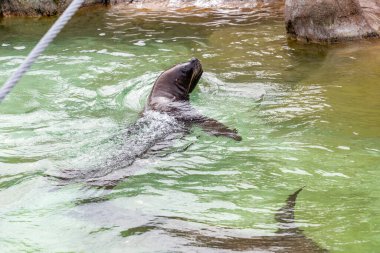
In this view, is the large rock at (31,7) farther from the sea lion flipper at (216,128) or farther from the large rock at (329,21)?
the sea lion flipper at (216,128)

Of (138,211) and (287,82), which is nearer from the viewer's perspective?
(138,211)

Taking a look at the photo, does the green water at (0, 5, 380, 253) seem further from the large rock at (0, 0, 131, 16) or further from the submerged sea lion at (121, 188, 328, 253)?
the large rock at (0, 0, 131, 16)

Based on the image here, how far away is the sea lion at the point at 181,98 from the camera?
6145 mm

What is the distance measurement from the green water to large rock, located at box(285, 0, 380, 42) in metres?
0.30

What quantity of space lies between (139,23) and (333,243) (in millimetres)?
9060

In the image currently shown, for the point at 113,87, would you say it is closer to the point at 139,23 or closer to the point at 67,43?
the point at 67,43

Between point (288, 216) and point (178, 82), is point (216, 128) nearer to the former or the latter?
point (178, 82)

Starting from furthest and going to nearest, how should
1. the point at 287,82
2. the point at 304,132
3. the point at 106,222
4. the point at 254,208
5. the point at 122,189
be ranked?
the point at 287,82 → the point at 304,132 → the point at 122,189 → the point at 254,208 → the point at 106,222

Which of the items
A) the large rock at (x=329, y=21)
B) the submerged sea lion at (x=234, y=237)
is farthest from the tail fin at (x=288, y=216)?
the large rock at (x=329, y=21)

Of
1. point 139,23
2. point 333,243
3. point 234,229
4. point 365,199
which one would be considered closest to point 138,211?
point 234,229

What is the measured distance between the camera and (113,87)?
26.1ft

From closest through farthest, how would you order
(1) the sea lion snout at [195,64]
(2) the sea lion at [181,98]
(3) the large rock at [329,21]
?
(2) the sea lion at [181,98] → (1) the sea lion snout at [195,64] → (3) the large rock at [329,21]

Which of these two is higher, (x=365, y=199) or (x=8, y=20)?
(x=8, y=20)

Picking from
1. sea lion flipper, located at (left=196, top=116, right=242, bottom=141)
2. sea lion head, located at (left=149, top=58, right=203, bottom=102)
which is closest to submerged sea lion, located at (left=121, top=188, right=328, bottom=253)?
sea lion flipper, located at (left=196, top=116, right=242, bottom=141)
